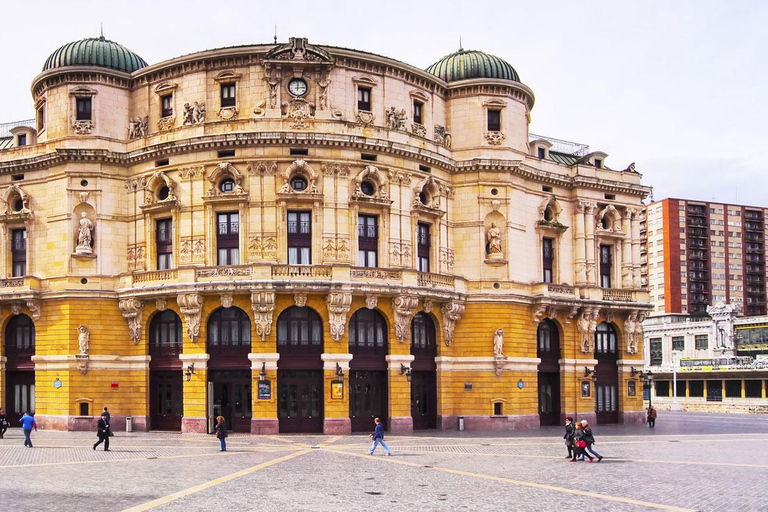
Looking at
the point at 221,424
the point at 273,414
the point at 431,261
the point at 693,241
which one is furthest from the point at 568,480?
the point at 693,241

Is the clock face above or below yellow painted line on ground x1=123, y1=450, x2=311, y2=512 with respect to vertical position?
above

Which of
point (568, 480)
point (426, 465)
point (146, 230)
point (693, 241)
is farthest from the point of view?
point (693, 241)

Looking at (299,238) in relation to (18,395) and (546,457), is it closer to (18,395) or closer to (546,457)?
(546,457)

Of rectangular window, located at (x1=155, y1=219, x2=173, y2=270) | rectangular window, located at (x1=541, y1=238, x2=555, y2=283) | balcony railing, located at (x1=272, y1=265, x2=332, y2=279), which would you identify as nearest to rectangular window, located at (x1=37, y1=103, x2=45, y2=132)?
rectangular window, located at (x1=155, y1=219, x2=173, y2=270)

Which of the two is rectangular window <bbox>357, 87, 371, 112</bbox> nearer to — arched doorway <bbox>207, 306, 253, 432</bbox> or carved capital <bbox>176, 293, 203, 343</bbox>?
arched doorway <bbox>207, 306, 253, 432</bbox>

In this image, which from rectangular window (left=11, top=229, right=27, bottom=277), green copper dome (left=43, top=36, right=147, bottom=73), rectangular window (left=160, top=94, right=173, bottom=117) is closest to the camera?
rectangular window (left=160, top=94, right=173, bottom=117)

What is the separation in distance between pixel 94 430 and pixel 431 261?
2573 centimetres

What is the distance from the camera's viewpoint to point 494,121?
223 ft

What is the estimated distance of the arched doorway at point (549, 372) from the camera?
227 ft

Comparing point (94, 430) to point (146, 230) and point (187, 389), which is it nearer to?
point (187, 389)

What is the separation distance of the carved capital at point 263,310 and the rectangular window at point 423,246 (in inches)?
465

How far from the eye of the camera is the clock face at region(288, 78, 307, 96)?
60.7 metres

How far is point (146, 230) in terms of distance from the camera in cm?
6206

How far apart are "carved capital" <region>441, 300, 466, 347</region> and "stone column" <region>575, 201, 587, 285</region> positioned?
12.2 metres
